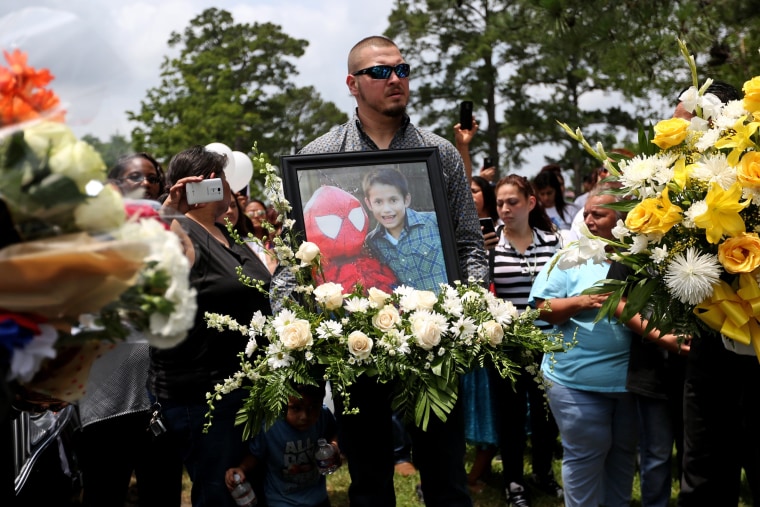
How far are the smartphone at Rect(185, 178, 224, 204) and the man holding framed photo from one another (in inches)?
20.6

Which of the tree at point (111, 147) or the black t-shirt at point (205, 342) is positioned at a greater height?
the tree at point (111, 147)

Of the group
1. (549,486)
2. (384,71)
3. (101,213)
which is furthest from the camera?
(549,486)

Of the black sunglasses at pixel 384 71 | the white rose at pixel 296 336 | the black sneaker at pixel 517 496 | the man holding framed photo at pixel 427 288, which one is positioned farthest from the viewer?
the black sneaker at pixel 517 496

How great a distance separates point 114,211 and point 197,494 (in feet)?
8.86

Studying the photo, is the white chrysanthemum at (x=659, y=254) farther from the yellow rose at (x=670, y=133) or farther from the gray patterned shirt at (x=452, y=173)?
the gray patterned shirt at (x=452, y=173)

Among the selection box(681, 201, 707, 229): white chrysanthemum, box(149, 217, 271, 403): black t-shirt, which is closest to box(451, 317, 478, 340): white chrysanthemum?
box(681, 201, 707, 229): white chrysanthemum

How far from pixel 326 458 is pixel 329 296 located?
1.72 metres

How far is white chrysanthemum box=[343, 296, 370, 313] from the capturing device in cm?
359

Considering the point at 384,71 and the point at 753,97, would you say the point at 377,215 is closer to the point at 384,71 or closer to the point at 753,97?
the point at 384,71

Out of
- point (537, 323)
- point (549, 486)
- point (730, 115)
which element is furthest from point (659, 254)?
point (549, 486)

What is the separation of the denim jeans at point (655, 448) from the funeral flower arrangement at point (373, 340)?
173 cm

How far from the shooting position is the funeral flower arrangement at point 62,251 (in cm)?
196

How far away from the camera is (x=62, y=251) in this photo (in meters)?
1.96

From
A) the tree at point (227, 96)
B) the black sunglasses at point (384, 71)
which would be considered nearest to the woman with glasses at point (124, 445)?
the black sunglasses at point (384, 71)
